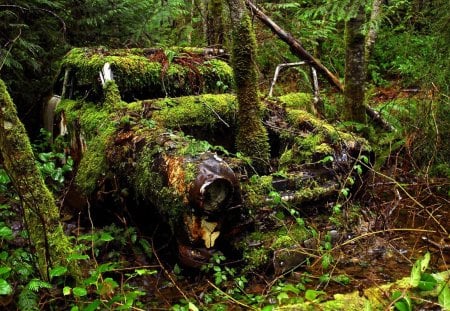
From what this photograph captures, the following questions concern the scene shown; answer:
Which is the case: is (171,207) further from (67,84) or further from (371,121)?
(371,121)

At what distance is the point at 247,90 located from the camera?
15.2ft

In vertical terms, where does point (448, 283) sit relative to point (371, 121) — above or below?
above

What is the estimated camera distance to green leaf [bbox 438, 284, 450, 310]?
1554 mm

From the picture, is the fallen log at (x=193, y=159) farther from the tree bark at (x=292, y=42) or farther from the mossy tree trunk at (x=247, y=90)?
the tree bark at (x=292, y=42)

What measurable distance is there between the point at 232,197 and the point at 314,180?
46.1 inches

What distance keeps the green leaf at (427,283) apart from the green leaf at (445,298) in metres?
0.07

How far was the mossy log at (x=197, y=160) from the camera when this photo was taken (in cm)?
375

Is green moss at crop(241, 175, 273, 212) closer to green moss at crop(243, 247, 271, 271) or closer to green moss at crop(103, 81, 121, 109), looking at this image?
green moss at crop(243, 247, 271, 271)

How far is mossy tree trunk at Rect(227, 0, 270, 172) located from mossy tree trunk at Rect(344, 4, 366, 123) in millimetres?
2502

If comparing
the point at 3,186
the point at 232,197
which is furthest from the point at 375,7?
the point at 3,186

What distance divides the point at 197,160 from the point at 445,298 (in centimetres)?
247

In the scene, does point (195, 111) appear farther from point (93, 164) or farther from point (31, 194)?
point (31, 194)

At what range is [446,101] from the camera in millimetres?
5996

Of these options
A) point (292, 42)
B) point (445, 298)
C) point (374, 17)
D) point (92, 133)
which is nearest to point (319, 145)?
point (92, 133)
